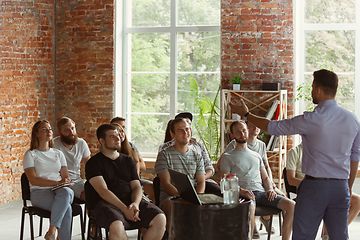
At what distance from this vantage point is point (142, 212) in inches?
146

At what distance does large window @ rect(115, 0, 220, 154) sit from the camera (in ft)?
21.6

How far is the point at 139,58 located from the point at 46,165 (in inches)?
120

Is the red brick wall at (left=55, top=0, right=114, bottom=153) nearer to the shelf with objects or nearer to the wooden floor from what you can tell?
the wooden floor

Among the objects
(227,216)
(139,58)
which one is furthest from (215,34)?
(227,216)

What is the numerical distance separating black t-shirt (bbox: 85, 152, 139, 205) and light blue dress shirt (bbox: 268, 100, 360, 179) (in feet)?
5.22

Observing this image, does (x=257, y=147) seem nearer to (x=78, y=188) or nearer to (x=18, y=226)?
(x=78, y=188)

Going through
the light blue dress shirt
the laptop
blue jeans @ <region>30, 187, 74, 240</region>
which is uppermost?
the light blue dress shirt

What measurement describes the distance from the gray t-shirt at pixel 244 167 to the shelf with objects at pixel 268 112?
1.38 metres

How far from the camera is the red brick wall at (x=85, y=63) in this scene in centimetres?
671

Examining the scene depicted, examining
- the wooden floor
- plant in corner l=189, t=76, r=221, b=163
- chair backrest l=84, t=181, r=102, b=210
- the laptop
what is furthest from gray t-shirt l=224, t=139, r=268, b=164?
the laptop

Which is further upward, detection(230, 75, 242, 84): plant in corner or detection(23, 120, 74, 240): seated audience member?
detection(230, 75, 242, 84): plant in corner

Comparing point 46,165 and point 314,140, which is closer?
point 314,140

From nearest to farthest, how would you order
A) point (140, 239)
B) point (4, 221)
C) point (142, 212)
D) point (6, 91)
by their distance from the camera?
point (142, 212) → point (140, 239) → point (4, 221) → point (6, 91)

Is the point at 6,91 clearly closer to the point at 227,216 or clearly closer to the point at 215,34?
the point at 215,34
